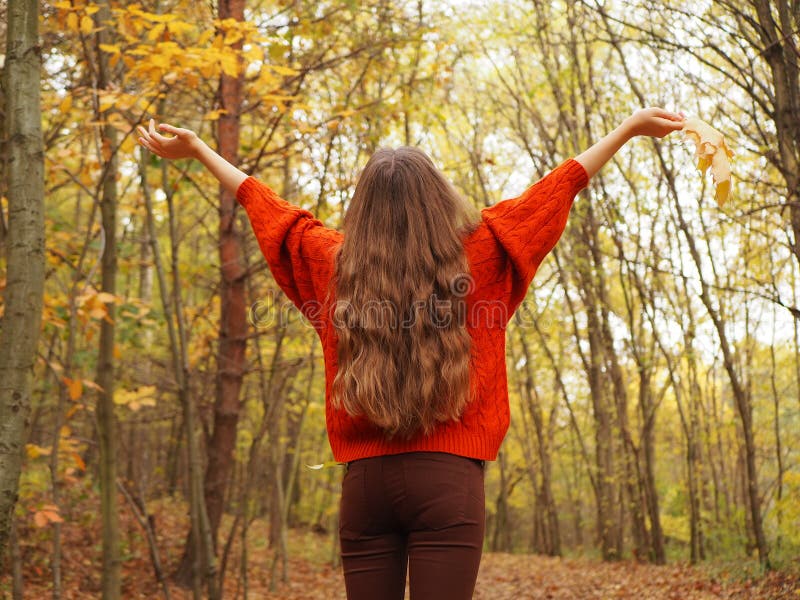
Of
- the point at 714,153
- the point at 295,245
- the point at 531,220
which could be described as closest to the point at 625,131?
the point at 714,153

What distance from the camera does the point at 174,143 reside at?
2.45m

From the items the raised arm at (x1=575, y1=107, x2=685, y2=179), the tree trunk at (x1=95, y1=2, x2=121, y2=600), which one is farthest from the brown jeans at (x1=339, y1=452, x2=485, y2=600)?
the tree trunk at (x1=95, y1=2, x2=121, y2=600)

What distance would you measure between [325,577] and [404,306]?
10.3 meters

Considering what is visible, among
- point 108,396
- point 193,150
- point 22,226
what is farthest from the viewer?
point 108,396

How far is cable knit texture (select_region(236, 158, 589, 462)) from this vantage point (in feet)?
6.26

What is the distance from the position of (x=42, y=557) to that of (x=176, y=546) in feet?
6.85

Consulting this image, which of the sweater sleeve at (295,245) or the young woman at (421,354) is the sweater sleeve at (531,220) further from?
the sweater sleeve at (295,245)

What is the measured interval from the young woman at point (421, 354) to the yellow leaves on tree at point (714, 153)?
104 millimetres

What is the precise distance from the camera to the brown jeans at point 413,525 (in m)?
1.79

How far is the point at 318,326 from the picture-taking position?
7.29 feet

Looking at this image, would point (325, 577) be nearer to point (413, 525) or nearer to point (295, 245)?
point (295, 245)

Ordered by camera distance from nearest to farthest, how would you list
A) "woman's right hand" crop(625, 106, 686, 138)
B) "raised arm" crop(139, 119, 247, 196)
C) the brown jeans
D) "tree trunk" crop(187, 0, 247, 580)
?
the brown jeans
"woman's right hand" crop(625, 106, 686, 138)
"raised arm" crop(139, 119, 247, 196)
"tree trunk" crop(187, 0, 247, 580)

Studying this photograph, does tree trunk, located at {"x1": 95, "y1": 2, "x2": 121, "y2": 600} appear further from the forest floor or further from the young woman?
the young woman

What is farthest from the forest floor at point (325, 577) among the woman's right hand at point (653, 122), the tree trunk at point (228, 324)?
the woman's right hand at point (653, 122)
